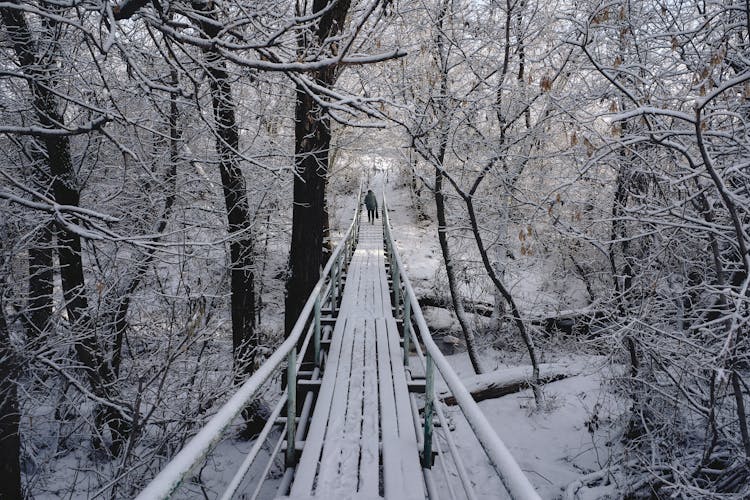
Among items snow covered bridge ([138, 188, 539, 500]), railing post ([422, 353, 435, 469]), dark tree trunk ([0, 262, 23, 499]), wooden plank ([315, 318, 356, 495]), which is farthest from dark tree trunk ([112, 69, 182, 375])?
railing post ([422, 353, 435, 469])

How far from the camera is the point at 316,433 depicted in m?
3.69

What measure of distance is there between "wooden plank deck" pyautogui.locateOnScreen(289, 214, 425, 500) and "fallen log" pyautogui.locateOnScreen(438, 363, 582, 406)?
11.4 ft

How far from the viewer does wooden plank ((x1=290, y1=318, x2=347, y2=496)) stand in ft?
9.94

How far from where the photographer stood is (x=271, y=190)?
1132 centimetres

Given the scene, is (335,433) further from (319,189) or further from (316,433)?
(319,189)

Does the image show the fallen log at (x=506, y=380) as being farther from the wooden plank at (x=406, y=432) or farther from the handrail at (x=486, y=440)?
the handrail at (x=486, y=440)

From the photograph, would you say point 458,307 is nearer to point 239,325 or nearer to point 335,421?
point 239,325

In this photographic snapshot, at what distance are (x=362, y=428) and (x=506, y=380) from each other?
21.8 feet

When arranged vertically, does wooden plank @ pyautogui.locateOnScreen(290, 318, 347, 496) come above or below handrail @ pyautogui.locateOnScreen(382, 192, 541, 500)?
below

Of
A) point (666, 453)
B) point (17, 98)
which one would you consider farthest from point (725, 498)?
point (17, 98)

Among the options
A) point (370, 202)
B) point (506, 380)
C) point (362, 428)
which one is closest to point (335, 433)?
point (362, 428)

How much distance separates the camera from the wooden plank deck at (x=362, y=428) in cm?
303

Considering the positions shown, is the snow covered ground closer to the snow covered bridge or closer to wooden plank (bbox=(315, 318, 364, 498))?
the snow covered bridge

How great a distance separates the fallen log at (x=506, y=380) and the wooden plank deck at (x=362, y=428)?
3.47 m
